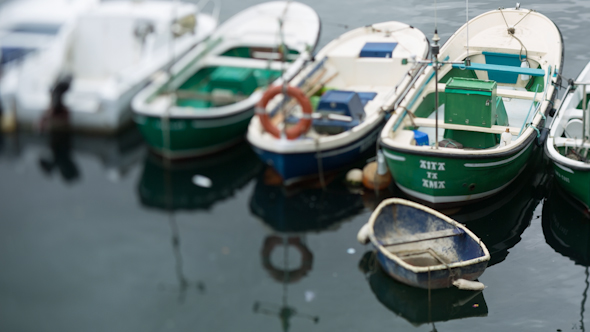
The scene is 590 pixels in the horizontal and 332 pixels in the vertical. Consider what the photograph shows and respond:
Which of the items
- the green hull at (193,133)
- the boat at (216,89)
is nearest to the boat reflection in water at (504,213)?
the boat at (216,89)

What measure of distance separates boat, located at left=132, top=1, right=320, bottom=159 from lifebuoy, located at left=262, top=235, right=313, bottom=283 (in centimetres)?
236

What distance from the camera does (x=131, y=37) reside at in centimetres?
900

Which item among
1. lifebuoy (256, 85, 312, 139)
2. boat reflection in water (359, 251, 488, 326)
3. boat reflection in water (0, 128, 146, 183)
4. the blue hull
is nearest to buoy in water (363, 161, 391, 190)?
the blue hull

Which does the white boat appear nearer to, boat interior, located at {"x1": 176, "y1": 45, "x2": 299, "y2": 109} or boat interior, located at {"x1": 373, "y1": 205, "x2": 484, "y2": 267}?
boat interior, located at {"x1": 176, "y1": 45, "x2": 299, "y2": 109}

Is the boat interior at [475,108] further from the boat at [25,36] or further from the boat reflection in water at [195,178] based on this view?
the boat at [25,36]

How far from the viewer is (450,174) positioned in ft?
32.3

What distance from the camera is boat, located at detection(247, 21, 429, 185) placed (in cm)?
1055

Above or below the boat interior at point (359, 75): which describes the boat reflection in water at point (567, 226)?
below

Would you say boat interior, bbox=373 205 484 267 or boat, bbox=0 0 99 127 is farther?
boat interior, bbox=373 205 484 267

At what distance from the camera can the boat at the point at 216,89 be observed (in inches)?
430

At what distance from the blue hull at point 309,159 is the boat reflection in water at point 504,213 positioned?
174 cm

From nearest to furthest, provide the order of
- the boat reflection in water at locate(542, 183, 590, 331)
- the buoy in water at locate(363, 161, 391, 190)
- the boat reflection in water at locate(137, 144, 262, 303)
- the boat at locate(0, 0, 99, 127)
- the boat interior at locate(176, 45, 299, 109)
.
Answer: the boat at locate(0, 0, 99, 127) < the boat reflection in water at locate(542, 183, 590, 331) < the boat reflection in water at locate(137, 144, 262, 303) < the buoy in water at locate(363, 161, 391, 190) < the boat interior at locate(176, 45, 299, 109)

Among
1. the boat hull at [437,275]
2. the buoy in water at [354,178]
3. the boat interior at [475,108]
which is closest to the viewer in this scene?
the boat hull at [437,275]

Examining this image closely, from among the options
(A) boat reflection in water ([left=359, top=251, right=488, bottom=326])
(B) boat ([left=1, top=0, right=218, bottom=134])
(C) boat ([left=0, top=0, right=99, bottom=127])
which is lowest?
(A) boat reflection in water ([left=359, top=251, right=488, bottom=326])
